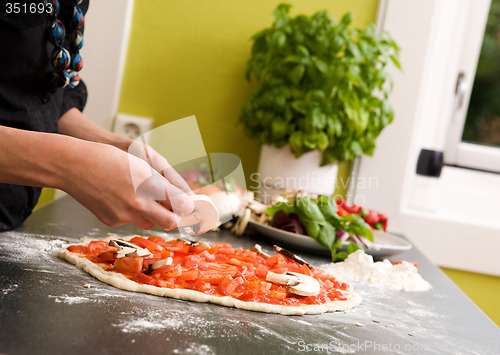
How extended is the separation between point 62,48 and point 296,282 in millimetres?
609

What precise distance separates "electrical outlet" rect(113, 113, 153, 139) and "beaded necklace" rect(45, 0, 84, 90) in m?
0.80

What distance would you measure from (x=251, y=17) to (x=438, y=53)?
27.8 inches

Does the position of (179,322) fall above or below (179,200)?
below

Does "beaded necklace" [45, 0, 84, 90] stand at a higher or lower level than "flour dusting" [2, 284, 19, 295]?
higher

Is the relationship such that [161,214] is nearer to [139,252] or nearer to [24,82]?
[139,252]

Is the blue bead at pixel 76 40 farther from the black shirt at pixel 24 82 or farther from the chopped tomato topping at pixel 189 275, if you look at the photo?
the chopped tomato topping at pixel 189 275

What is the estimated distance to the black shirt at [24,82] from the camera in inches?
40.8

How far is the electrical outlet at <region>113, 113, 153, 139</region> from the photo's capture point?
198cm

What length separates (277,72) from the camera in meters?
1.76

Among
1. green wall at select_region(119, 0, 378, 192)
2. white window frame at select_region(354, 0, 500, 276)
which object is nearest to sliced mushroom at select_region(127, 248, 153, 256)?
green wall at select_region(119, 0, 378, 192)

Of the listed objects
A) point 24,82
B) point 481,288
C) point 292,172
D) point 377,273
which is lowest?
point 481,288

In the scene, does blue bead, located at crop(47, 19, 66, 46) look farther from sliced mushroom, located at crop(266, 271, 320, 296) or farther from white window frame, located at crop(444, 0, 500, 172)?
white window frame, located at crop(444, 0, 500, 172)

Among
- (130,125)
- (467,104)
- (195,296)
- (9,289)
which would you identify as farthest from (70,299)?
(467,104)

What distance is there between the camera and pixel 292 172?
1.83 meters
